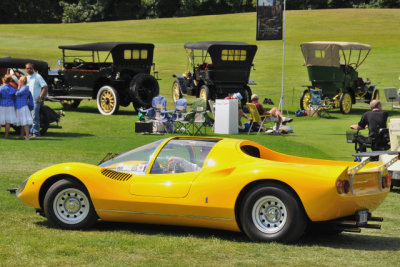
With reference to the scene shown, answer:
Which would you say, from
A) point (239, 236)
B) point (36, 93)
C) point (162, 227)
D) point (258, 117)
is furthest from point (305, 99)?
point (239, 236)

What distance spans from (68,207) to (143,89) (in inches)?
732

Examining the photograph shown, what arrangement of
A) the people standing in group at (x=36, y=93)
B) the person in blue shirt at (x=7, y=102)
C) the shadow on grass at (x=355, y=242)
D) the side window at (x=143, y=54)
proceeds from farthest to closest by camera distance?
the side window at (x=143, y=54) < the people standing in group at (x=36, y=93) < the person in blue shirt at (x=7, y=102) < the shadow on grass at (x=355, y=242)

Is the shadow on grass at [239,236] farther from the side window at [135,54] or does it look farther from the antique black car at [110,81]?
the side window at [135,54]

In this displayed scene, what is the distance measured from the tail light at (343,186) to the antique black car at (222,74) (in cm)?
2203

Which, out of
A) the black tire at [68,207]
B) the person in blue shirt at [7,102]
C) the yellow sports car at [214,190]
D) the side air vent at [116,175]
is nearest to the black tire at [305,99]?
the person in blue shirt at [7,102]

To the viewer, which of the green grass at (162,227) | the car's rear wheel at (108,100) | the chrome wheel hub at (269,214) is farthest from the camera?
the car's rear wheel at (108,100)

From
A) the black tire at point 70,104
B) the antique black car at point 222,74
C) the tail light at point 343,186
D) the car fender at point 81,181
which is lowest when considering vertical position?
the black tire at point 70,104

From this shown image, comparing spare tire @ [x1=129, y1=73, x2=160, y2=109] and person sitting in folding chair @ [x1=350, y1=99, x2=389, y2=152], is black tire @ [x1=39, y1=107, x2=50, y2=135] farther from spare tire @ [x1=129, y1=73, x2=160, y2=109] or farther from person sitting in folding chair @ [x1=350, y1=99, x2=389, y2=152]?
person sitting in folding chair @ [x1=350, y1=99, x2=389, y2=152]

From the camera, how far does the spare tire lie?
86.4 ft

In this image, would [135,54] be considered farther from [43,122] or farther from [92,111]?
[43,122]

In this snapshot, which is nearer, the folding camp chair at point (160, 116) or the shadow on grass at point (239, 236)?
the shadow on grass at point (239, 236)

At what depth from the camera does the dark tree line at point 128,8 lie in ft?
283

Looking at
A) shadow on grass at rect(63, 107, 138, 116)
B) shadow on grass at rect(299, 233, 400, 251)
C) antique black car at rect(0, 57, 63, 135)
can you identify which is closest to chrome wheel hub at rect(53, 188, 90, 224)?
shadow on grass at rect(299, 233, 400, 251)

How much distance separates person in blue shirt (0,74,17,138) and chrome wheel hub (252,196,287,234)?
11688 millimetres
